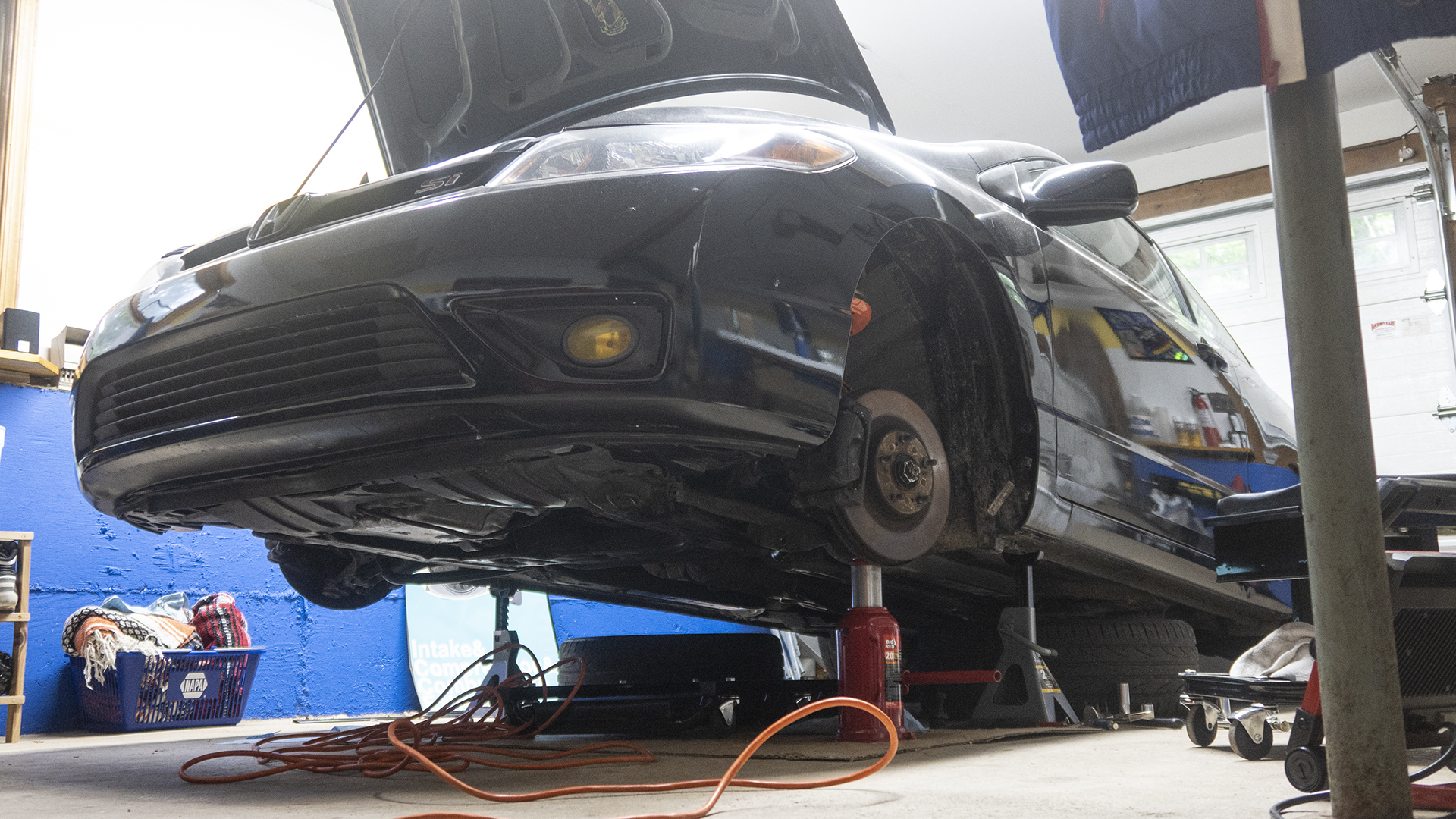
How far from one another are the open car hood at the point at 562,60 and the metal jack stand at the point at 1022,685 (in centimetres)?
120

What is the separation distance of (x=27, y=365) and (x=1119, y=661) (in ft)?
12.8

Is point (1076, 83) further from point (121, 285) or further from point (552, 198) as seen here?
point (121, 285)

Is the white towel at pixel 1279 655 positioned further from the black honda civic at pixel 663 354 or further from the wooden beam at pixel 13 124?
the wooden beam at pixel 13 124

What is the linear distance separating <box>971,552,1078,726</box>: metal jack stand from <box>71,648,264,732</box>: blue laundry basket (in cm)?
284

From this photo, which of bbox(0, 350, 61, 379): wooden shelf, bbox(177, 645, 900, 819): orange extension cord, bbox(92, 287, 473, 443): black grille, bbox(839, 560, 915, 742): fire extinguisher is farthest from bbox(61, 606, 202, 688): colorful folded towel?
bbox(839, 560, 915, 742): fire extinguisher

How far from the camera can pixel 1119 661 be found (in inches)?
117

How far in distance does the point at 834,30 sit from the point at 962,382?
784 mm

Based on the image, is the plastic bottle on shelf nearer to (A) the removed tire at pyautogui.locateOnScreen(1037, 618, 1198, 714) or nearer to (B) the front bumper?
(A) the removed tire at pyautogui.locateOnScreen(1037, 618, 1198, 714)

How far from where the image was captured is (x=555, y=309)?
1.54 metres

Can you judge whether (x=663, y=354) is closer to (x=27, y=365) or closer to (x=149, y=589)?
(x=27, y=365)

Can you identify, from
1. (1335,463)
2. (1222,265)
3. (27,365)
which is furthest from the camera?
(1222,265)

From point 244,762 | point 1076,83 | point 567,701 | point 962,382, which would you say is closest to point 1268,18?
point 1076,83

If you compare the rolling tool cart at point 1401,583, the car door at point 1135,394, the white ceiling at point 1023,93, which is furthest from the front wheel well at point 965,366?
the white ceiling at point 1023,93

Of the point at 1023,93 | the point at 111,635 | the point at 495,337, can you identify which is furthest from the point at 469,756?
the point at 1023,93
